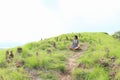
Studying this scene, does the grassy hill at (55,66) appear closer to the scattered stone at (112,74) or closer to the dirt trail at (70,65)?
the scattered stone at (112,74)

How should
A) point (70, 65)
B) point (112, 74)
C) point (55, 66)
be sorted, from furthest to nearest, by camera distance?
1. point (70, 65)
2. point (55, 66)
3. point (112, 74)

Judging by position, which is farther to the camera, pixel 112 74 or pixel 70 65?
pixel 70 65

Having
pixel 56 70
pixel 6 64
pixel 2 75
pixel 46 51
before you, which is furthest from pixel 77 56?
pixel 2 75

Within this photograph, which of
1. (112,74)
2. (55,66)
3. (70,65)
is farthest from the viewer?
(70,65)

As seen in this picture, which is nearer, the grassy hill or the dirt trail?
the grassy hill

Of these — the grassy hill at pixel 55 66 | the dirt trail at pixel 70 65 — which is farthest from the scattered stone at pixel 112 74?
the dirt trail at pixel 70 65

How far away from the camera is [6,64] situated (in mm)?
15172

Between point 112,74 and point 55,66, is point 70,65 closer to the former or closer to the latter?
point 55,66

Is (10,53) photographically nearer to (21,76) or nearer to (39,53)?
(39,53)

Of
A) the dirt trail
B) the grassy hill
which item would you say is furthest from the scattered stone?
the dirt trail

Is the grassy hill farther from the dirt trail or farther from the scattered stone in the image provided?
the dirt trail

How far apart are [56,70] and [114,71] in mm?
2772

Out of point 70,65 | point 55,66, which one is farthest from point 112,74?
point 55,66

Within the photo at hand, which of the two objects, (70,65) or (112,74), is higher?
(70,65)
